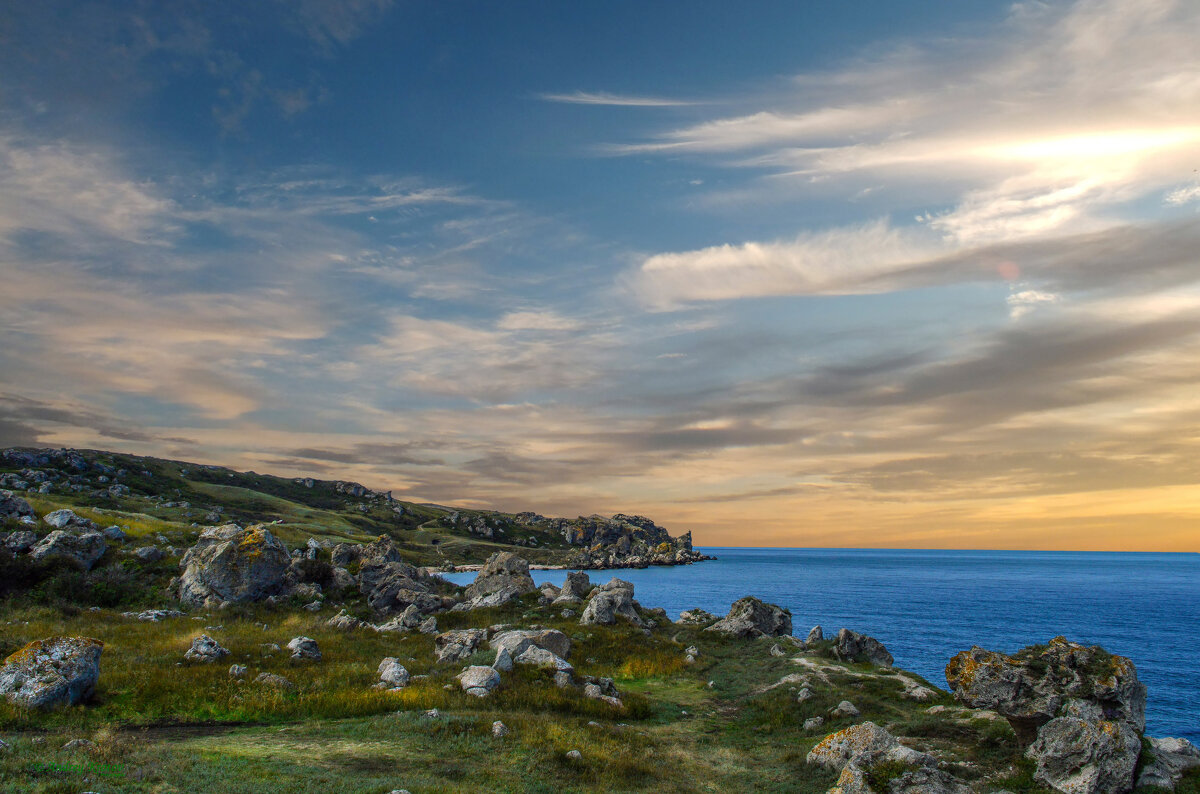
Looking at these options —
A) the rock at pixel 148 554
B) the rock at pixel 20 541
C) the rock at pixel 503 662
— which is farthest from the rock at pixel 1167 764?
the rock at pixel 20 541

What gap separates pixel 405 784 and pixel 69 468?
240743mm

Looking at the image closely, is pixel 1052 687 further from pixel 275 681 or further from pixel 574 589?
pixel 574 589

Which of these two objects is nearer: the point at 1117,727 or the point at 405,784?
the point at 405,784

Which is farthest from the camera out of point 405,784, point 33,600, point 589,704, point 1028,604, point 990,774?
point 1028,604

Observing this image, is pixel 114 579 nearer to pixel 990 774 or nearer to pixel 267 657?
pixel 267 657

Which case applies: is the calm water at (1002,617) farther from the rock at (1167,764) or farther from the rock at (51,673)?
the rock at (51,673)

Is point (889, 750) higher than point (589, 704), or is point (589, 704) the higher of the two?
point (889, 750)

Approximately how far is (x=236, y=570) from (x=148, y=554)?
42.4ft

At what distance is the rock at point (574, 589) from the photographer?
2444 inches

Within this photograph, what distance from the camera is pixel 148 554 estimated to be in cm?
5662

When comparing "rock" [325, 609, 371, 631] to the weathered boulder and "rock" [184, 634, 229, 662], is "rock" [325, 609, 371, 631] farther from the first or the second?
"rock" [184, 634, 229, 662]

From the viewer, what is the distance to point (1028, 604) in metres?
140

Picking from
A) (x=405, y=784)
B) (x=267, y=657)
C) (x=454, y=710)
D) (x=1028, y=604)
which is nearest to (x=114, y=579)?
(x=267, y=657)

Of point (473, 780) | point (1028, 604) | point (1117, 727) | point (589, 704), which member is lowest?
point (1028, 604)
